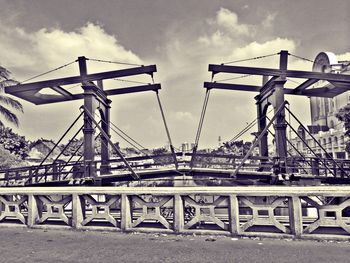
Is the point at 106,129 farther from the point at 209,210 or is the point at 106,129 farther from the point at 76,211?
the point at 209,210

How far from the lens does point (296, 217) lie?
15.3 feet

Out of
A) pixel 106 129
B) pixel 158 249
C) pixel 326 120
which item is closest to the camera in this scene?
pixel 158 249

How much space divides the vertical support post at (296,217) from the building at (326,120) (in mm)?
48427

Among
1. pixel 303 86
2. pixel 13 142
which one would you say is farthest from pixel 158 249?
pixel 13 142

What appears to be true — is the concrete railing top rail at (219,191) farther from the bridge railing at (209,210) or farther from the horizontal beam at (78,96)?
the horizontal beam at (78,96)

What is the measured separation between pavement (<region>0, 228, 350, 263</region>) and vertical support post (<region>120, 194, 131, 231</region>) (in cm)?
18

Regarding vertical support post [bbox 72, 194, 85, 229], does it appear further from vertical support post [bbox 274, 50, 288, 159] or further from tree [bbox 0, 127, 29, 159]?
tree [bbox 0, 127, 29, 159]

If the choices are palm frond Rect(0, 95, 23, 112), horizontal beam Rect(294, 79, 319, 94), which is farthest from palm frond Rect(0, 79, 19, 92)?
horizontal beam Rect(294, 79, 319, 94)

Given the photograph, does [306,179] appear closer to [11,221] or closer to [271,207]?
[271,207]

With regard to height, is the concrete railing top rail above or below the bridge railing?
above

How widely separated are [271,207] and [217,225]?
3.55ft

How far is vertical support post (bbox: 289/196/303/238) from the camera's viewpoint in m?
4.62

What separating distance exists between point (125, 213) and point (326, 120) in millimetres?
70718

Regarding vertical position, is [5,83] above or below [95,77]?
above
